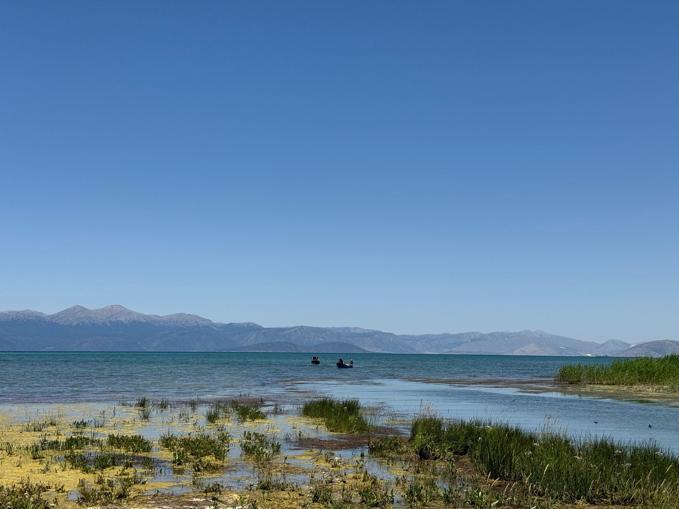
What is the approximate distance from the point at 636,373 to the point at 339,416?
46276 mm

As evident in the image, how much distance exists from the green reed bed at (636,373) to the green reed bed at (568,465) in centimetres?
4682

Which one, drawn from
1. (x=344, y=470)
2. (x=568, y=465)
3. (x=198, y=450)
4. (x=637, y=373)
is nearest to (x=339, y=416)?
(x=198, y=450)

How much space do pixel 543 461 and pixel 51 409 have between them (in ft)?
111

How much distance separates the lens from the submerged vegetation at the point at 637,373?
65.1 meters

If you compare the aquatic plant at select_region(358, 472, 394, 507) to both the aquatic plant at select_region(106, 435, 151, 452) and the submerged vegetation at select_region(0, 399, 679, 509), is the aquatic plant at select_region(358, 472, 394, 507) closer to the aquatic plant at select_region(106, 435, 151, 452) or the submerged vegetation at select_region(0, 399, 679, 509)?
the submerged vegetation at select_region(0, 399, 679, 509)

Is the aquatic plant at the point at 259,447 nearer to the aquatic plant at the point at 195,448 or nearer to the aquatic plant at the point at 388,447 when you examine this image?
the aquatic plant at the point at 195,448

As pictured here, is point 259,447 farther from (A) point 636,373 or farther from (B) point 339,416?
(A) point 636,373

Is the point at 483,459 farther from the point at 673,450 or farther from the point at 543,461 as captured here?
the point at 673,450

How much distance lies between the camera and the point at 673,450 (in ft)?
87.5

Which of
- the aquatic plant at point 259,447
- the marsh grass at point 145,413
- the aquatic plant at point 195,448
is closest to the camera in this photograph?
the aquatic plant at point 195,448

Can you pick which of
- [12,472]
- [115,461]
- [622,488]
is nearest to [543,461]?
[622,488]

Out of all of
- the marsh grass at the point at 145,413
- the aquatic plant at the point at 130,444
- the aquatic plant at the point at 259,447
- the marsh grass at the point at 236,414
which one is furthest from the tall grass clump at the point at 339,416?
the aquatic plant at the point at 130,444

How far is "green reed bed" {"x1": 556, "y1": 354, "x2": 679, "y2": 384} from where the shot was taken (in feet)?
214

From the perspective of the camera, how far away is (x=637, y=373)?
222 feet
